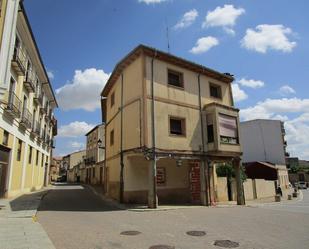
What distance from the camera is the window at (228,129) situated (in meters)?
17.7

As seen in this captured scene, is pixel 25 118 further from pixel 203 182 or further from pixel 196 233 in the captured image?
pixel 196 233

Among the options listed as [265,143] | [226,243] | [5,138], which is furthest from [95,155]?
Answer: [226,243]

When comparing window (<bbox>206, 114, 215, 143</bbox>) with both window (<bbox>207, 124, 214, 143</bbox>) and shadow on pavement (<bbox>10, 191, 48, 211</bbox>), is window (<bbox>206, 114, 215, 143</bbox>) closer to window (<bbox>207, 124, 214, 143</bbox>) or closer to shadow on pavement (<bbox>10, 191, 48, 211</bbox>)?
window (<bbox>207, 124, 214, 143</bbox>)

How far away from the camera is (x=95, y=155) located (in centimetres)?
4772

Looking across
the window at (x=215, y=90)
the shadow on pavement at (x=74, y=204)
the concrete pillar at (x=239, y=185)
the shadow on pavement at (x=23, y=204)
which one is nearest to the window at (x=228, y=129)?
the concrete pillar at (x=239, y=185)

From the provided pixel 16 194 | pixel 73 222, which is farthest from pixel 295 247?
pixel 16 194

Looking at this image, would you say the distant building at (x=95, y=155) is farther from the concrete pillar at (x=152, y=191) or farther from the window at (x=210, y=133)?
the concrete pillar at (x=152, y=191)

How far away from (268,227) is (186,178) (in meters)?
9.77

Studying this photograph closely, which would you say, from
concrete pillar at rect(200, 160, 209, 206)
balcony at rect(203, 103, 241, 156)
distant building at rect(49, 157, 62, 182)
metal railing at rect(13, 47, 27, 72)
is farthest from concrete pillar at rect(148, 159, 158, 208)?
distant building at rect(49, 157, 62, 182)

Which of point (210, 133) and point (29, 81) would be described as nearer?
point (210, 133)

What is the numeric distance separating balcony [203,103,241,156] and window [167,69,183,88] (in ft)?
7.95

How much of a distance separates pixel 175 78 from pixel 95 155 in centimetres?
3305

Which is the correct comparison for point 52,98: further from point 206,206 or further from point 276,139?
point 276,139

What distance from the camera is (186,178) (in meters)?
19.0
